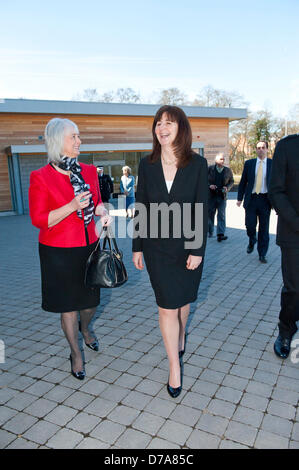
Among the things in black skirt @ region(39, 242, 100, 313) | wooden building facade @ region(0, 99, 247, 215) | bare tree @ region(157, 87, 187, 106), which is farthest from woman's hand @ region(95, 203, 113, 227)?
bare tree @ region(157, 87, 187, 106)

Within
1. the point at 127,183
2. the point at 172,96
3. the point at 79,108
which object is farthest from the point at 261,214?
the point at 172,96

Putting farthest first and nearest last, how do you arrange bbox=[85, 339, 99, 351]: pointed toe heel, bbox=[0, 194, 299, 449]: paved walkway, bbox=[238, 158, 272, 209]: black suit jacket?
bbox=[238, 158, 272, 209]: black suit jacket → bbox=[85, 339, 99, 351]: pointed toe heel → bbox=[0, 194, 299, 449]: paved walkway

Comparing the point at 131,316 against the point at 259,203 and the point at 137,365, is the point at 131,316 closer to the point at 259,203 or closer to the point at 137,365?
the point at 137,365

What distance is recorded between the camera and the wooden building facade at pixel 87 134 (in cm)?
1595

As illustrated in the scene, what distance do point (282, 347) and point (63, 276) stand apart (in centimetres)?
195

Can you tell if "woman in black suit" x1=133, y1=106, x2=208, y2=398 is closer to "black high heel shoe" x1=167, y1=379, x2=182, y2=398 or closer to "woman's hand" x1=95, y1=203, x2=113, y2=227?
"black high heel shoe" x1=167, y1=379, x2=182, y2=398

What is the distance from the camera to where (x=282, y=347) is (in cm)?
321

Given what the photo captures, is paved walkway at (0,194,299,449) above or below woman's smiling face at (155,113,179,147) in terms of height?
below

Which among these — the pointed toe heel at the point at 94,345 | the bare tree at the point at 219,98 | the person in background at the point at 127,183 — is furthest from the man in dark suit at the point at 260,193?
the bare tree at the point at 219,98

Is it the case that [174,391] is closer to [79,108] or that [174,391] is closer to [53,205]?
[53,205]

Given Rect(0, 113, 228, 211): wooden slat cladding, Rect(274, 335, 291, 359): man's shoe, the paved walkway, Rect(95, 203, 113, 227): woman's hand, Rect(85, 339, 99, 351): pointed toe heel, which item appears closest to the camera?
the paved walkway

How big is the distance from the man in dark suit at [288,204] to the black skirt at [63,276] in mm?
1553

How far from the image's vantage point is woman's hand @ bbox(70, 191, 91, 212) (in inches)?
105

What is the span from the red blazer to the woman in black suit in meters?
0.54
